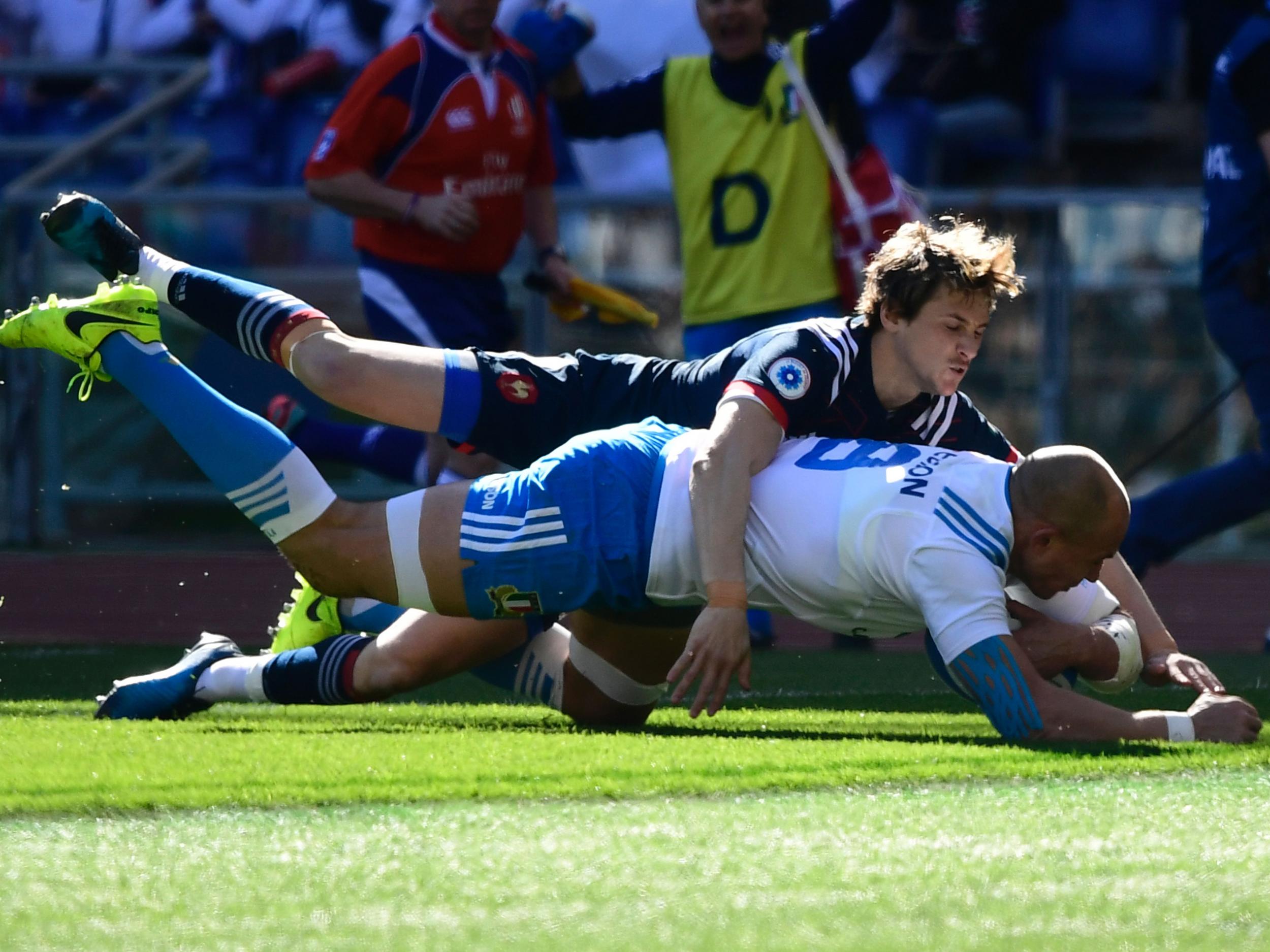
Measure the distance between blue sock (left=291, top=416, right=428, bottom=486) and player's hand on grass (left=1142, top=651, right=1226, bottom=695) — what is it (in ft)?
10.9

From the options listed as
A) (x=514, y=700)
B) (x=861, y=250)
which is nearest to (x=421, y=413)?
(x=514, y=700)

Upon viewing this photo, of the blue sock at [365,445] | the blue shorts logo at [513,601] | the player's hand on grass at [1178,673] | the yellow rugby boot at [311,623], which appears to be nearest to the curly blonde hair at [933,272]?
the player's hand on grass at [1178,673]

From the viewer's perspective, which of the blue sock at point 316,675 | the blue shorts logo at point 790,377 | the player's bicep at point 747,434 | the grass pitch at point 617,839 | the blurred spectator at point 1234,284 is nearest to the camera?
the grass pitch at point 617,839

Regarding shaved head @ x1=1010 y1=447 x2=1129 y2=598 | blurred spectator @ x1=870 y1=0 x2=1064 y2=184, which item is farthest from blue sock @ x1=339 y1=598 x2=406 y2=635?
blurred spectator @ x1=870 y1=0 x2=1064 y2=184

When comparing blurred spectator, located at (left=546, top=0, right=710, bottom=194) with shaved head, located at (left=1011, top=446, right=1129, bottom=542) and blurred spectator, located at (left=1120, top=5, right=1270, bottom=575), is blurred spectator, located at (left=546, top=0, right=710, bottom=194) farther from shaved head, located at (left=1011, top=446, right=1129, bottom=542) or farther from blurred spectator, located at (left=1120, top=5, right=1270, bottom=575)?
shaved head, located at (left=1011, top=446, right=1129, bottom=542)

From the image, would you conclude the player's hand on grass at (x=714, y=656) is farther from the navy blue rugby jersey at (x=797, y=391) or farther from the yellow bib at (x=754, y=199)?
the yellow bib at (x=754, y=199)

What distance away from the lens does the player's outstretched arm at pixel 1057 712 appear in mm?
3535

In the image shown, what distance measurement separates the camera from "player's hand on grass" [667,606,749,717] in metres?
3.59

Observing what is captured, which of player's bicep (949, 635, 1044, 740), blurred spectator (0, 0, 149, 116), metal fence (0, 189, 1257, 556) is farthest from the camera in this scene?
blurred spectator (0, 0, 149, 116)

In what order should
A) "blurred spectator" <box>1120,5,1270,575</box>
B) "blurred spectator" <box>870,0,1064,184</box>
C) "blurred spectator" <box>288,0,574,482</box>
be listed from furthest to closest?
"blurred spectator" <box>870,0,1064,184</box> < "blurred spectator" <box>288,0,574,482</box> < "blurred spectator" <box>1120,5,1270,575</box>

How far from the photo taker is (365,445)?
274 inches

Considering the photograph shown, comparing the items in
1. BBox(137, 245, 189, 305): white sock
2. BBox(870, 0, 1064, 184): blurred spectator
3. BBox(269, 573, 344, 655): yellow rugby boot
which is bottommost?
BBox(269, 573, 344, 655): yellow rugby boot

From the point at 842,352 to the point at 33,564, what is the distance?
550 centimetres

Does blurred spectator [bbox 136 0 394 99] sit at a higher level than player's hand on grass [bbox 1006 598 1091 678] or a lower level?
higher
